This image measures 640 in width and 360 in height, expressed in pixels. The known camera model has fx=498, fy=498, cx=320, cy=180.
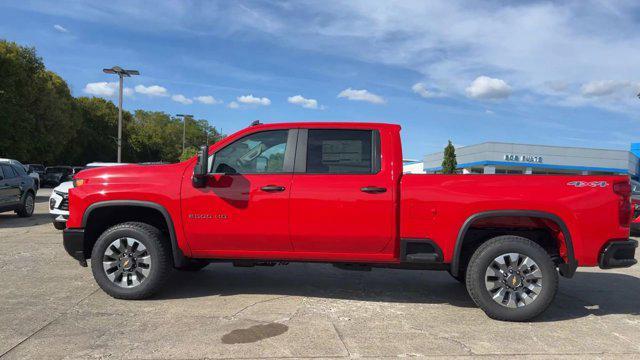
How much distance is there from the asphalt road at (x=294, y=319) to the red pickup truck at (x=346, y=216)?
0.43 m

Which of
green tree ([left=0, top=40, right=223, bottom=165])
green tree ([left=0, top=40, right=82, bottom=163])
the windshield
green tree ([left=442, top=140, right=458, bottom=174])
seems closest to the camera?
green tree ([left=0, top=40, right=82, bottom=163])

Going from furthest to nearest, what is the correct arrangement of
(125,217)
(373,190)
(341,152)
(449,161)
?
(449,161) → (125,217) → (341,152) → (373,190)

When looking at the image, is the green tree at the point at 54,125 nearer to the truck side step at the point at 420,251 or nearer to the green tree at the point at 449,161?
the green tree at the point at 449,161

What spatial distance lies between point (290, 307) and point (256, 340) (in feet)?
3.26

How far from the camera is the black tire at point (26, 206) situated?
13453 mm

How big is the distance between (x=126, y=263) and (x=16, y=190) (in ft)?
32.5

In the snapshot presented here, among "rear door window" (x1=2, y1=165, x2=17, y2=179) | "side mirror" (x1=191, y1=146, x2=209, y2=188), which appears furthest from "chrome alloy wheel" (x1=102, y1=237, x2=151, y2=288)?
"rear door window" (x1=2, y1=165, x2=17, y2=179)

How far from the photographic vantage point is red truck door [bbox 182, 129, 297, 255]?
5027mm

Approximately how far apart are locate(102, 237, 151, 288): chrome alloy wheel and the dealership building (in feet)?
143

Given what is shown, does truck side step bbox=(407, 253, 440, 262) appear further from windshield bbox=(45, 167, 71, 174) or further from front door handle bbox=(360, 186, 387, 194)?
windshield bbox=(45, 167, 71, 174)

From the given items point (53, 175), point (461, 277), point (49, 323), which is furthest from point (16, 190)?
point (53, 175)

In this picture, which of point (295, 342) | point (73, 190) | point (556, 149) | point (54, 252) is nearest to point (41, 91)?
point (54, 252)

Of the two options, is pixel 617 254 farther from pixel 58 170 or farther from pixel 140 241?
pixel 58 170

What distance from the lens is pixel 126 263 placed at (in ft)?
17.2
